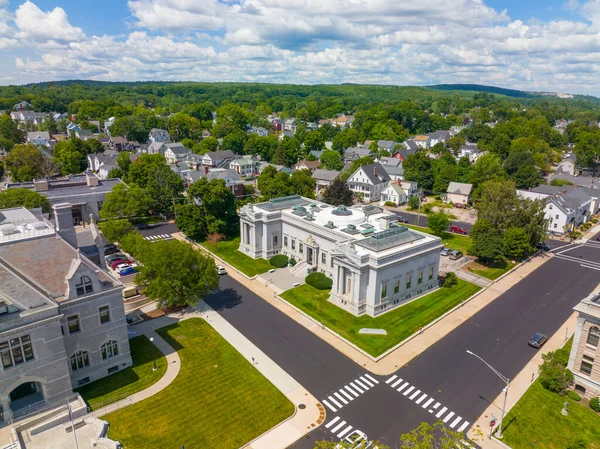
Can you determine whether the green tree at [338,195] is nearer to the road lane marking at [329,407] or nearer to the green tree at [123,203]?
the green tree at [123,203]

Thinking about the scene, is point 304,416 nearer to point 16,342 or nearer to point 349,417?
point 349,417

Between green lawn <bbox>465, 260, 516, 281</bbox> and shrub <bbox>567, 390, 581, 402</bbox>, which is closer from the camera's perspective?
shrub <bbox>567, 390, 581, 402</bbox>

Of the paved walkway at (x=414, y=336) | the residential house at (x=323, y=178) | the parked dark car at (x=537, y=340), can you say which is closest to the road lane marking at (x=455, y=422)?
the paved walkway at (x=414, y=336)

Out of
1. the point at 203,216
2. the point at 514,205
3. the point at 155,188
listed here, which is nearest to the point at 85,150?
the point at 155,188

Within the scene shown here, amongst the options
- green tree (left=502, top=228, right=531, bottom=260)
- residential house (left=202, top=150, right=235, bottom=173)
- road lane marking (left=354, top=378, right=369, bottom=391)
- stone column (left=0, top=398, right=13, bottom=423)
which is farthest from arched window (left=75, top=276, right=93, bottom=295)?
residential house (left=202, top=150, right=235, bottom=173)

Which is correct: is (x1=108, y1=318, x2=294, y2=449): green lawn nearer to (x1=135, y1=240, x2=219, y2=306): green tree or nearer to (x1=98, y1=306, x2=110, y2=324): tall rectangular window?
(x1=135, y1=240, x2=219, y2=306): green tree

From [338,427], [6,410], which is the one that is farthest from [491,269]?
[6,410]

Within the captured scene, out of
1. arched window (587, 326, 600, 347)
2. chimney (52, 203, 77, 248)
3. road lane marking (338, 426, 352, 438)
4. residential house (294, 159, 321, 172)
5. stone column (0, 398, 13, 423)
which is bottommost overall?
road lane marking (338, 426, 352, 438)
